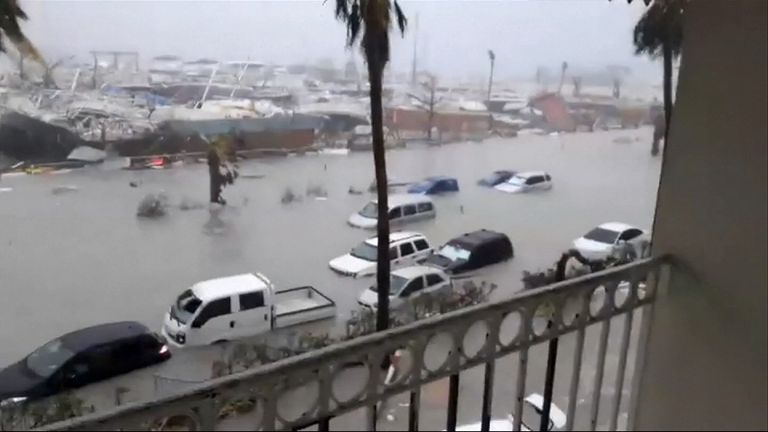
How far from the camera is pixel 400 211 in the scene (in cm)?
Answer: 117

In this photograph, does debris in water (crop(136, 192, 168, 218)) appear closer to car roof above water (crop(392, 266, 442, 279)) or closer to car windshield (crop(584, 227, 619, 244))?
car roof above water (crop(392, 266, 442, 279))

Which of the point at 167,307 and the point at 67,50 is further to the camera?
the point at 167,307

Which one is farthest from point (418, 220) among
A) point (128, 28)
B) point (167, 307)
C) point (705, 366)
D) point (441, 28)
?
point (705, 366)

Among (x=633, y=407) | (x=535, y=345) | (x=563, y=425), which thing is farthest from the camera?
(x=633, y=407)

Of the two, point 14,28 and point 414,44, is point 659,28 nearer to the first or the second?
point 414,44

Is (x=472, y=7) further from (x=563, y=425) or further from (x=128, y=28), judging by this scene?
(x=563, y=425)

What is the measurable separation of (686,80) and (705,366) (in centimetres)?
58

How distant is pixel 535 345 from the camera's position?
4.29ft

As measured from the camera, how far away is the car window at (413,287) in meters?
1.19

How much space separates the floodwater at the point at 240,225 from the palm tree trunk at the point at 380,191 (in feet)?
0.07

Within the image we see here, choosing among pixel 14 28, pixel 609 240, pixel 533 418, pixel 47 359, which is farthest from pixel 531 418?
pixel 14 28

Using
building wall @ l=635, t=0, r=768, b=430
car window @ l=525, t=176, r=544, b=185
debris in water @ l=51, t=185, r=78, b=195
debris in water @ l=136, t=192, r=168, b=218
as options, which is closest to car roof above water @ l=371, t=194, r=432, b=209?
car window @ l=525, t=176, r=544, b=185

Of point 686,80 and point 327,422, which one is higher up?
point 686,80

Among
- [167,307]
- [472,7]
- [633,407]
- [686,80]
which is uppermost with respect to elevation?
[472,7]
